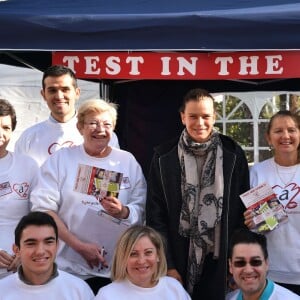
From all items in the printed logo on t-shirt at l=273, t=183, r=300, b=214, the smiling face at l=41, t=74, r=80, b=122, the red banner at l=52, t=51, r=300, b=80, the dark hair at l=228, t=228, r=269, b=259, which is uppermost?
the red banner at l=52, t=51, r=300, b=80

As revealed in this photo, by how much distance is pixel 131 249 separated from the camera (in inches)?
129

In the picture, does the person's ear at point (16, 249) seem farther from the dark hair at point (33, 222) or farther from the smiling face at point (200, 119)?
the smiling face at point (200, 119)

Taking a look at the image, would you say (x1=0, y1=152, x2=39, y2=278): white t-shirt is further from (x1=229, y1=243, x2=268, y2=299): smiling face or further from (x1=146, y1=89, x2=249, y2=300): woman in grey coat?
(x1=229, y1=243, x2=268, y2=299): smiling face

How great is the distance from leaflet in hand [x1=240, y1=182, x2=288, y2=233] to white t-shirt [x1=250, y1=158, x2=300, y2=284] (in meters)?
0.07

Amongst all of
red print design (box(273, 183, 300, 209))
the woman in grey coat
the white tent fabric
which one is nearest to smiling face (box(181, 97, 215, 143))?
the woman in grey coat

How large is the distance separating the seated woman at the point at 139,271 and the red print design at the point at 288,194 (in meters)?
0.71

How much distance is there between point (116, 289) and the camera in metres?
3.28

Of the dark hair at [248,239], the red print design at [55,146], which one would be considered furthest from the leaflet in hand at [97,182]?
the dark hair at [248,239]

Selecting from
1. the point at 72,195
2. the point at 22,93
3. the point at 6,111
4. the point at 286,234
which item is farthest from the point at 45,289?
the point at 22,93

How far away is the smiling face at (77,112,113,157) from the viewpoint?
355 centimetres

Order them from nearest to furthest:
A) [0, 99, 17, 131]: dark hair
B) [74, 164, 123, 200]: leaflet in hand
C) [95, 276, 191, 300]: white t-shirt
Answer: [95, 276, 191, 300]: white t-shirt < [74, 164, 123, 200]: leaflet in hand < [0, 99, 17, 131]: dark hair

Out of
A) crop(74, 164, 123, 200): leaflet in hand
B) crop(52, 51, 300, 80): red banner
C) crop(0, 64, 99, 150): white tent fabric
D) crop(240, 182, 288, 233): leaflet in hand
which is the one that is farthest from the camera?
crop(0, 64, 99, 150): white tent fabric

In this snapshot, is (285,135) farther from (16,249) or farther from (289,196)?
(16,249)

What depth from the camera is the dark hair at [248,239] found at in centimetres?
329
